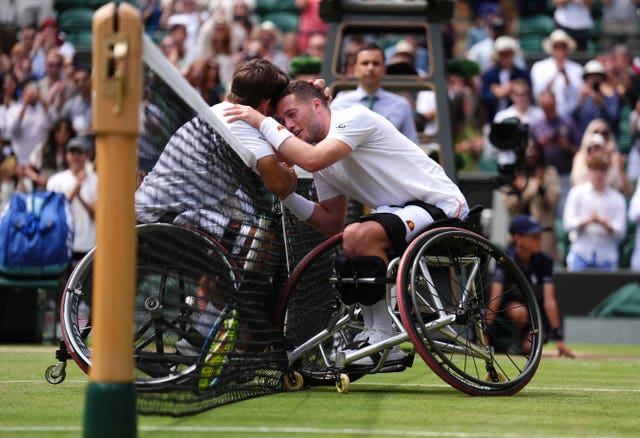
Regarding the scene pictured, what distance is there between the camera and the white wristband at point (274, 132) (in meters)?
6.56

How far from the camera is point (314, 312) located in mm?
7426

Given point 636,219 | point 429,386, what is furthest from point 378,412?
point 636,219

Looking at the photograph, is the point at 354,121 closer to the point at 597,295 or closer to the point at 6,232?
the point at 6,232

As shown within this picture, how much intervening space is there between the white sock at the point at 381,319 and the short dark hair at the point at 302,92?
43.6 inches

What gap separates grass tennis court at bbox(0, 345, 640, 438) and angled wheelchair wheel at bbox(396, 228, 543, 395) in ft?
0.41

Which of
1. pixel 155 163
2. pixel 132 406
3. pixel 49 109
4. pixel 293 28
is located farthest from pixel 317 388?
pixel 293 28

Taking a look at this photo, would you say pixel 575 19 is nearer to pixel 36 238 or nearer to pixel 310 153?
pixel 36 238

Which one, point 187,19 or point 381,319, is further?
point 187,19

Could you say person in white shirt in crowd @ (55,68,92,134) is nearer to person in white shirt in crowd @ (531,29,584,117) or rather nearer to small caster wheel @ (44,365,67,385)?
person in white shirt in crowd @ (531,29,584,117)

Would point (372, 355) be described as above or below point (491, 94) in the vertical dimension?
below

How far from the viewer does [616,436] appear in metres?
4.89

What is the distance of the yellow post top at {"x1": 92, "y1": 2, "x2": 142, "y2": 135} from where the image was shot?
165 inches

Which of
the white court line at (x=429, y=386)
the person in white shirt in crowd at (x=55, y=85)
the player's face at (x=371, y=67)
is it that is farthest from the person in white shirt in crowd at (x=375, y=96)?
the person in white shirt in crowd at (x=55, y=85)

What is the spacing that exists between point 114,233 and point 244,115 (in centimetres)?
266
